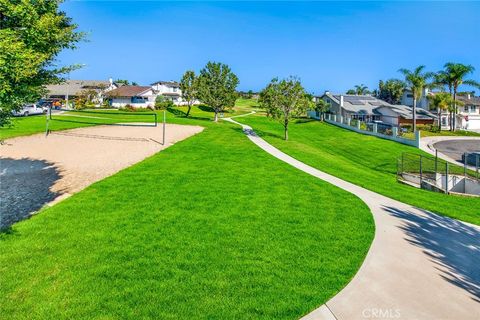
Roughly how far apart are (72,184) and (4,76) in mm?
8129

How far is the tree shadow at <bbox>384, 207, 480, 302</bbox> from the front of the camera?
8055 millimetres

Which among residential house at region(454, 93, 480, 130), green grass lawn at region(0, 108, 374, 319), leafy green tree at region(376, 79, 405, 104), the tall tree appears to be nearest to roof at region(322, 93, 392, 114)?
residential house at region(454, 93, 480, 130)

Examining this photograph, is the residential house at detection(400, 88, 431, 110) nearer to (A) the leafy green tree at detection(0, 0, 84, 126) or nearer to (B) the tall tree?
(B) the tall tree

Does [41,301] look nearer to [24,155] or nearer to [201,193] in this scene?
[201,193]

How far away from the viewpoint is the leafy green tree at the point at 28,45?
288 inches

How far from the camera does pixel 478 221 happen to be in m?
13.4

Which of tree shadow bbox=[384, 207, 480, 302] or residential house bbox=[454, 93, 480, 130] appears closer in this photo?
tree shadow bbox=[384, 207, 480, 302]

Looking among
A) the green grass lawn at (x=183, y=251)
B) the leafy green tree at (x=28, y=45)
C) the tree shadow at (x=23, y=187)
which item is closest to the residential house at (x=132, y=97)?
the tree shadow at (x=23, y=187)

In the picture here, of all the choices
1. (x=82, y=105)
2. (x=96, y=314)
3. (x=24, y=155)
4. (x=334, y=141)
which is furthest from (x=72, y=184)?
(x=82, y=105)

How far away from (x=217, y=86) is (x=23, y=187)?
138 ft

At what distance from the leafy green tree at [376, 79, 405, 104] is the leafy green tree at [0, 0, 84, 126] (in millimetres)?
93148

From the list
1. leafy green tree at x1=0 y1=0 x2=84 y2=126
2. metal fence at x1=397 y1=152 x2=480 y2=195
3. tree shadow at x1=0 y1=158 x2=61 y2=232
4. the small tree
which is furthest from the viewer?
the small tree

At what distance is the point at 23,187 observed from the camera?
14195 mm

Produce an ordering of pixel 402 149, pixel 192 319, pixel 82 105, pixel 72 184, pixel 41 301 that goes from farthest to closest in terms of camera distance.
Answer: pixel 82 105, pixel 402 149, pixel 72 184, pixel 41 301, pixel 192 319
